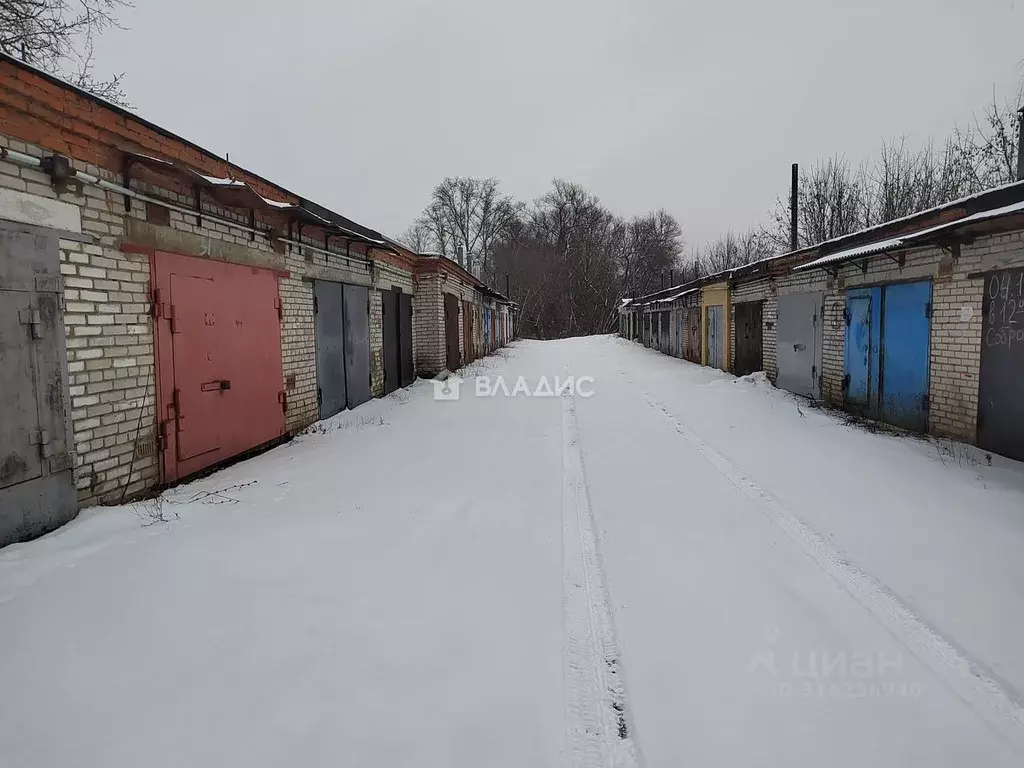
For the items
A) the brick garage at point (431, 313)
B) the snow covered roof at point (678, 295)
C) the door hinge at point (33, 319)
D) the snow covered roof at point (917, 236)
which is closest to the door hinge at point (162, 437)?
the door hinge at point (33, 319)

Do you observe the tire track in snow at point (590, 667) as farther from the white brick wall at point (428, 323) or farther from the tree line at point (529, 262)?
the tree line at point (529, 262)

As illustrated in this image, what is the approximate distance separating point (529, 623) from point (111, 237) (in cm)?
427

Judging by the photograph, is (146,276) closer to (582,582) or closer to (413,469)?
(413,469)

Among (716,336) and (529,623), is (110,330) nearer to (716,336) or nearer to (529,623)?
(529,623)

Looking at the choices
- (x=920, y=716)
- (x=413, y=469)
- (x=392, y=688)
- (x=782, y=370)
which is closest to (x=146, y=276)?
(x=413, y=469)

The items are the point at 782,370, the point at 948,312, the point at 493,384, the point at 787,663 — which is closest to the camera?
the point at 787,663

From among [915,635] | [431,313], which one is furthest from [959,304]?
[431,313]

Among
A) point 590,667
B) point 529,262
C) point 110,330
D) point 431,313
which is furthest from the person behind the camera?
point 529,262

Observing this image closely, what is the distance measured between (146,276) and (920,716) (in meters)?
5.78

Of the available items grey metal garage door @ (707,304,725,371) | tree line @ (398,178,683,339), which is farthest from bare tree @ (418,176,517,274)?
grey metal garage door @ (707,304,725,371)

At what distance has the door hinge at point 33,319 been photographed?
3.51m

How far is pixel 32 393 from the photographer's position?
141 inches

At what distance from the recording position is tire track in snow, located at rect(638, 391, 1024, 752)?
7.10ft

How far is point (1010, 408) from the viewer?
5.59 m
